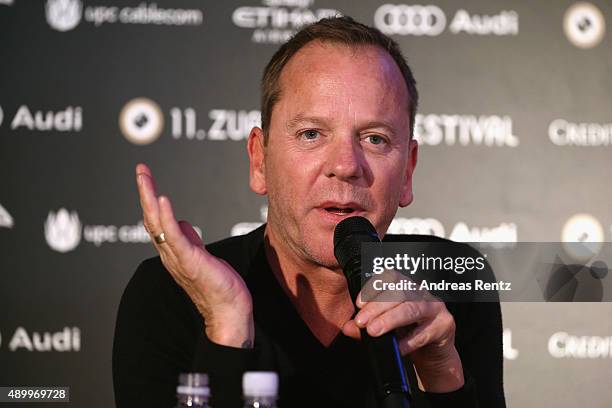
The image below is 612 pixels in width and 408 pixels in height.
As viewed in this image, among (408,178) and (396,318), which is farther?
(408,178)

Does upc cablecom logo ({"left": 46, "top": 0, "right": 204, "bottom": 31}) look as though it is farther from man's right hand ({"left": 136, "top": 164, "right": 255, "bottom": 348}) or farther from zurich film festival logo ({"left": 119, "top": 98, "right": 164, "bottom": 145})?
man's right hand ({"left": 136, "top": 164, "right": 255, "bottom": 348})

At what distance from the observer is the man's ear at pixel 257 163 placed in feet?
5.44

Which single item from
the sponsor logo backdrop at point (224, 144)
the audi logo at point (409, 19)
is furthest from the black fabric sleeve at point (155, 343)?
the audi logo at point (409, 19)

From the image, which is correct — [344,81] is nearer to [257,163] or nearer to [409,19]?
[257,163]

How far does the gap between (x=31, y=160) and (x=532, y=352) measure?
5.70 ft

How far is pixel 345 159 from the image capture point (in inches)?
54.4

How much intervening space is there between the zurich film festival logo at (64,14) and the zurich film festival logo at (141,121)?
0.33 meters

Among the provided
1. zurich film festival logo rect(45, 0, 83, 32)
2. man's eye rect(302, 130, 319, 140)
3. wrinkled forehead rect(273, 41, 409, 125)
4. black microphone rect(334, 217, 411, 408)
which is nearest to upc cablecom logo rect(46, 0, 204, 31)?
zurich film festival logo rect(45, 0, 83, 32)

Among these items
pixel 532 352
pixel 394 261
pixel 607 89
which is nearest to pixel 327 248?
pixel 394 261

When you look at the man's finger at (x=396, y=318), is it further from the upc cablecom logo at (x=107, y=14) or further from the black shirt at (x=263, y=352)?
the upc cablecom logo at (x=107, y=14)

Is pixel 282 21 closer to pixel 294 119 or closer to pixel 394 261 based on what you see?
pixel 294 119

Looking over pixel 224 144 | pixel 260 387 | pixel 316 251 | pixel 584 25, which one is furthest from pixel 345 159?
pixel 584 25

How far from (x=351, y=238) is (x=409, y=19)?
6.01 feet

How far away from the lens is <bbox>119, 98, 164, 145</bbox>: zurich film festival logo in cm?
263
